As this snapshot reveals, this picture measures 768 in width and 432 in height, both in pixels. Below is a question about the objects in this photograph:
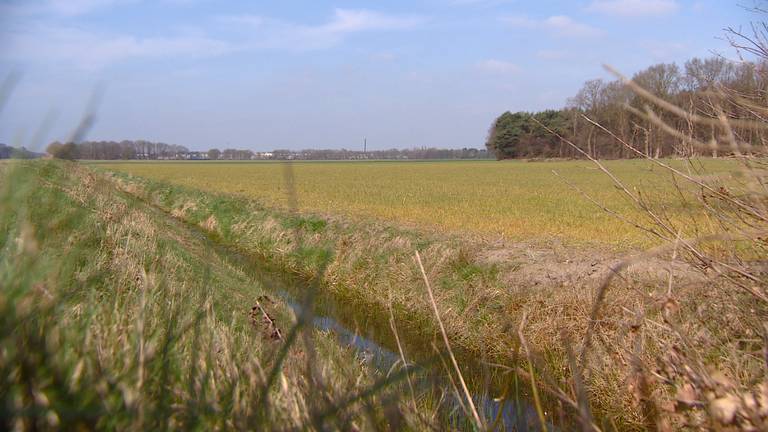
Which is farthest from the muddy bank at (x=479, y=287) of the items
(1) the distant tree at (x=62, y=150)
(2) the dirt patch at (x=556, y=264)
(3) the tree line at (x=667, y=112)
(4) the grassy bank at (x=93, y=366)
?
(1) the distant tree at (x=62, y=150)

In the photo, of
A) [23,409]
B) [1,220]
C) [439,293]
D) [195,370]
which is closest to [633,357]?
[195,370]

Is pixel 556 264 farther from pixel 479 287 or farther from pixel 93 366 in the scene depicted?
pixel 93 366

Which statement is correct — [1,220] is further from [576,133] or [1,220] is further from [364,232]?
[364,232]

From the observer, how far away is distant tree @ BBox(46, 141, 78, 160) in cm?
193

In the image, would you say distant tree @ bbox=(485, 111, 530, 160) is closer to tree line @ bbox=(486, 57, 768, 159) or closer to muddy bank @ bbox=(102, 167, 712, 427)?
muddy bank @ bbox=(102, 167, 712, 427)

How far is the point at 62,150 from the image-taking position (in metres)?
1.95

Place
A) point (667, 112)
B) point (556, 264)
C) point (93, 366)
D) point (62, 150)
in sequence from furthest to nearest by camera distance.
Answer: point (556, 264) → point (667, 112) → point (62, 150) → point (93, 366)

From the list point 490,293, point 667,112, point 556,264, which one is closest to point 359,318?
point 490,293

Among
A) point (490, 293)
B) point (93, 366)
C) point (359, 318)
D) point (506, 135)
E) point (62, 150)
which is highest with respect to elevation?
point (506, 135)

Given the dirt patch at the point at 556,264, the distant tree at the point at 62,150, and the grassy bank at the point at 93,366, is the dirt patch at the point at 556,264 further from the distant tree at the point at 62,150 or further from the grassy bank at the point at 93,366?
the distant tree at the point at 62,150

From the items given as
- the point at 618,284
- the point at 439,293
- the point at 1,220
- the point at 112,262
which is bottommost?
the point at 439,293

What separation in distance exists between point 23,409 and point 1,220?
2.30ft

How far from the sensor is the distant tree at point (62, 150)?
193 cm

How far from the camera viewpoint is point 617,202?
62.8 feet
